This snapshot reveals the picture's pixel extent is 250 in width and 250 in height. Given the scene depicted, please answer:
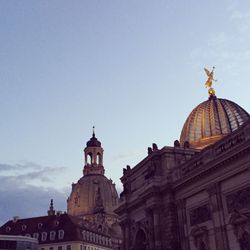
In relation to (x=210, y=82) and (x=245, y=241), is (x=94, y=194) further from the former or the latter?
(x=245, y=241)

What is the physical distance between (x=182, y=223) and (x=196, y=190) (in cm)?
495

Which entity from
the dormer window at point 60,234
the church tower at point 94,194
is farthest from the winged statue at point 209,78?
the church tower at point 94,194

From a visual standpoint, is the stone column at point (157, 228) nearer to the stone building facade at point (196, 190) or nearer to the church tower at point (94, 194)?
the stone building facade at point (196, 190)

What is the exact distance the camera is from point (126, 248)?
203 ft

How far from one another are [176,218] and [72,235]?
52.8m

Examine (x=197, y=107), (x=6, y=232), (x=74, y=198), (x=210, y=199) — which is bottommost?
(x=210, y=199)

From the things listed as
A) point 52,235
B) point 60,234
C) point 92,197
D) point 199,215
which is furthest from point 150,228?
point 92,197

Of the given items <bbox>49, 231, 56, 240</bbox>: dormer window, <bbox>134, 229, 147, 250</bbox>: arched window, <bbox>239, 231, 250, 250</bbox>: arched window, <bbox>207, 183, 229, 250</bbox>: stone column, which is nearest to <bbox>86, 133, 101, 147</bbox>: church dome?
<bbox>49, 231, 56, 240</bbox>: dormer window

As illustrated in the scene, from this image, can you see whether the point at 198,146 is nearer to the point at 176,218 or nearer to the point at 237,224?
the point at 176,218

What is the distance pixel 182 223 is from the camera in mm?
49656

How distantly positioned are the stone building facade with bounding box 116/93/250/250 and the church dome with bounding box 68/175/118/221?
3936 inches

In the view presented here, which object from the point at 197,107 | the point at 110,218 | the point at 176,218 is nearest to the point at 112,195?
the point at 110,218

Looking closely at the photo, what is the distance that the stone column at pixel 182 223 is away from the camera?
48.7 metres

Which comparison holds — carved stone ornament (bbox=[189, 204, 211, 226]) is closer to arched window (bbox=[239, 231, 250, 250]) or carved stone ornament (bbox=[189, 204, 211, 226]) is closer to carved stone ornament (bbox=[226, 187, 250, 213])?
carved stone ornament (bbox=[226, 187, 250, 213])
